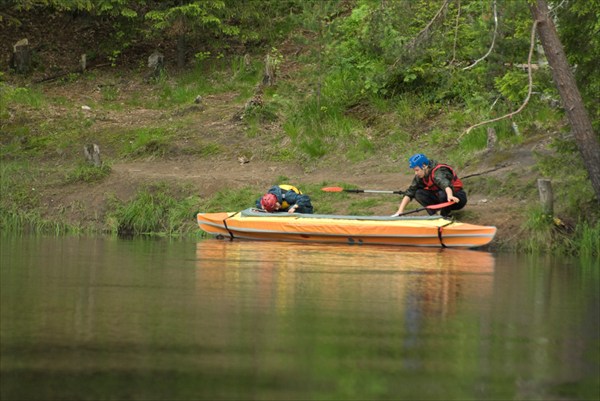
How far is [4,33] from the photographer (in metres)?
34.2

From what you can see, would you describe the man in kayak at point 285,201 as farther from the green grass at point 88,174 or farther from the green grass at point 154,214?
the green grass at point 88,174

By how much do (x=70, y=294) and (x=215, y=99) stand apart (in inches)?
786

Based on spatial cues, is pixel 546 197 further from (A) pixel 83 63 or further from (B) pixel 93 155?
(A) pixel 83 63

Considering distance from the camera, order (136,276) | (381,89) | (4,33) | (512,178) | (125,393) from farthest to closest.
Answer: (4,33) < (381,89) < (512,178) < (136,276) < (125,393)

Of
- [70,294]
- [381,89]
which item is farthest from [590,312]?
[381,89]

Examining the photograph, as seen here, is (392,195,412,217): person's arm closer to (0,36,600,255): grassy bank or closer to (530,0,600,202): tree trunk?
(0,36,600,255): grassy bank

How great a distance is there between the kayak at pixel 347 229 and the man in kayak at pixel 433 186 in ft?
2.65

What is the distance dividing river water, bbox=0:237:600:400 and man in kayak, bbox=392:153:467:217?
179 inches

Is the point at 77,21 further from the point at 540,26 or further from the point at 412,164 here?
the point at 540,26

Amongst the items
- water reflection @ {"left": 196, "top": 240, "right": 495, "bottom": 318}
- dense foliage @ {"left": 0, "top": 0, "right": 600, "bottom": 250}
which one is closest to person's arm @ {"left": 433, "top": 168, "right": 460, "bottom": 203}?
water reflection @ {"left": 196, "top": 240, "right": 495, "bottom": 318}

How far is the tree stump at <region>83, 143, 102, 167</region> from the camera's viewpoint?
26203 millimetres

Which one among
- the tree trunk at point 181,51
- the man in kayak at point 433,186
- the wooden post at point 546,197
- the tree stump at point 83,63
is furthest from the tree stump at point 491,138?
the tree stump at point 83,63

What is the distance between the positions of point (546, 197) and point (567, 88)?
6.64 feet

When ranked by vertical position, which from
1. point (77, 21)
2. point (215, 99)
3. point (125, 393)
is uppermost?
point (77, 21)
